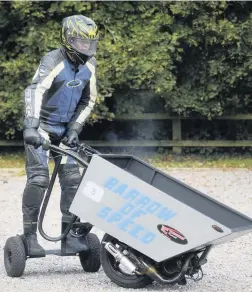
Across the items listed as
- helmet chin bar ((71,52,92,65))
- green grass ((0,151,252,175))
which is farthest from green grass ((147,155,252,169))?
helmet chin bar ((71,52,92,65))

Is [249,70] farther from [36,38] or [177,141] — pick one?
[36,38]

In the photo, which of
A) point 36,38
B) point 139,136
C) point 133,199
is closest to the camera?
point 133,199

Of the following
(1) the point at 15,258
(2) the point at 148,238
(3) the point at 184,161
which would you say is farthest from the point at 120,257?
(3) the point at 184,161

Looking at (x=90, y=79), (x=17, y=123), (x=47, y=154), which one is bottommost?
(x=17, y=123)

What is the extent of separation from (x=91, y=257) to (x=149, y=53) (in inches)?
331

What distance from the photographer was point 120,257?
23.5 ft

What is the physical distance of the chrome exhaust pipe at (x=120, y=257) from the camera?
7117mm

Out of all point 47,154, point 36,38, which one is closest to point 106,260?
point 47,154

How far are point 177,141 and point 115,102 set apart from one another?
1.25m

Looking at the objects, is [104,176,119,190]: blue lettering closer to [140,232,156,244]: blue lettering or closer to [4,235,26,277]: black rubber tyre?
[140,232,156,244]: blue lettering

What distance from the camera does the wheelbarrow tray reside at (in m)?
6.88

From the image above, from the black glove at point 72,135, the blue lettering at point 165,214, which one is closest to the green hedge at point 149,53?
the black glove at point 72,135

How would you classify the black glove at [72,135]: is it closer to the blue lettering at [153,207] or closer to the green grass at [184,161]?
the blue lettering at [153,207]

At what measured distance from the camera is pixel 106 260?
734 cm
